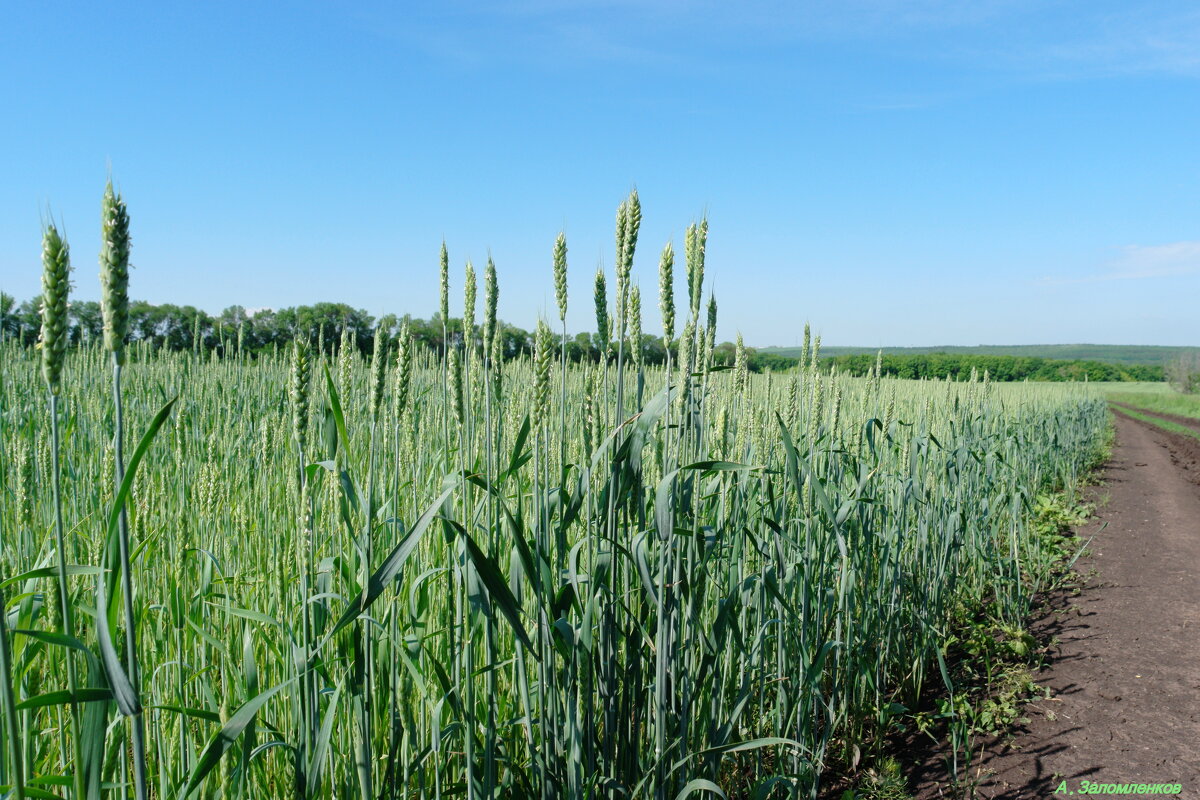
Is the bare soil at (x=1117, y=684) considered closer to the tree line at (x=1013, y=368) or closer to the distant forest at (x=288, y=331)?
the distant forest at (x=288, y=331)

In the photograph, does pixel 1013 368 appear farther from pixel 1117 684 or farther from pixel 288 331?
pixel 1117 684

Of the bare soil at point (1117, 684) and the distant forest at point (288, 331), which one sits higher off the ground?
the distant forest at point (288, 331)

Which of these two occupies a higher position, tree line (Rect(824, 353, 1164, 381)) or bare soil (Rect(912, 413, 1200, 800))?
tree line (Rect(824, 353, 1164, 381))

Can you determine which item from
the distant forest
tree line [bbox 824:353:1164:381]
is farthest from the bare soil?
tree line [bbox 824:353:1164:381]

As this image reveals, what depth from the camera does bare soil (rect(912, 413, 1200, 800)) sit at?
2666 mm

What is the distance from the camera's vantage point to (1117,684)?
348 centimetres

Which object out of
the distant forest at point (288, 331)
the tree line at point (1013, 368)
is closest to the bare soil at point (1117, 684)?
the distant forest at point (288, 331)

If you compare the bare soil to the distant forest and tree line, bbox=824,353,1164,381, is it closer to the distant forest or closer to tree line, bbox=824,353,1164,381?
the distant forest

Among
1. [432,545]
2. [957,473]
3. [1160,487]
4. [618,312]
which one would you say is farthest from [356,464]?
[1160,487]

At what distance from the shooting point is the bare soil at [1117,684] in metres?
2.67

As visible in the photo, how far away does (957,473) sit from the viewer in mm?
3783

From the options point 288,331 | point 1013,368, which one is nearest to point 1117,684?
point 288,331

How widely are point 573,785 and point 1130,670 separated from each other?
3.81 metres

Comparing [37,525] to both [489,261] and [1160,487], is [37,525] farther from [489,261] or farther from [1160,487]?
[1160,487]
